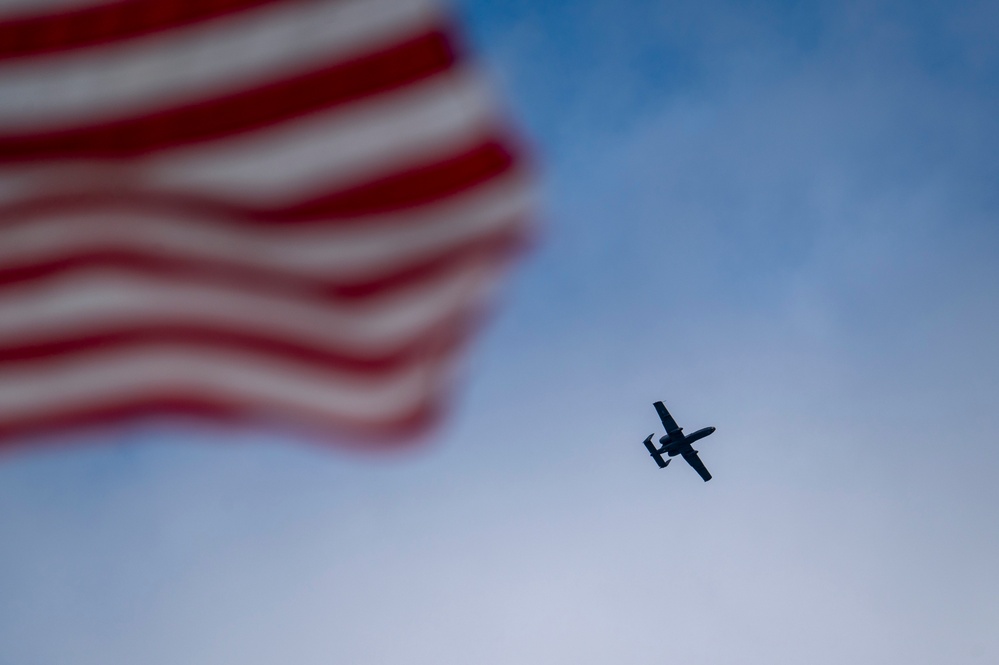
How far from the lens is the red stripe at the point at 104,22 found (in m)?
3.99

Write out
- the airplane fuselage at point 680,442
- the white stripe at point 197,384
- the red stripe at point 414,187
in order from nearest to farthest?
the red stripe at point 414,187 → the white stripe at point 197,384 → the airplane fuselage at point 680,442

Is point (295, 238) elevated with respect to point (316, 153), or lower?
lower

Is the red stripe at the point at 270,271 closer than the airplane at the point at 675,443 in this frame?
Yes

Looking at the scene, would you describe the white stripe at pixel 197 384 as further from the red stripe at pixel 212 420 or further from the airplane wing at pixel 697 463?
the airplane wing at pixel 697 463

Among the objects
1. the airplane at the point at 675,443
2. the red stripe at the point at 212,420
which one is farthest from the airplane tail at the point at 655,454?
the red stripe at the point at 212,420

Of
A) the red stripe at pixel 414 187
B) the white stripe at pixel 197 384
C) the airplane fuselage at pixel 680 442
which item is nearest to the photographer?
the red stripe at pixel 414 187

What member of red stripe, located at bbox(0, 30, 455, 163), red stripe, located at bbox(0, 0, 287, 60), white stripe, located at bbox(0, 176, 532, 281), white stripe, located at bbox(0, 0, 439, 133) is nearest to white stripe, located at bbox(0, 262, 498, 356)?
white stripe, located at bbox(0, 176, 532, 281)

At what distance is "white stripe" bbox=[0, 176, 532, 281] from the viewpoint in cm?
388

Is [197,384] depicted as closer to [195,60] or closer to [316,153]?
A: [316,153]

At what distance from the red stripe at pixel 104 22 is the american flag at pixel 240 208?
0.03ft

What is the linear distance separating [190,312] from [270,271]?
43 cm

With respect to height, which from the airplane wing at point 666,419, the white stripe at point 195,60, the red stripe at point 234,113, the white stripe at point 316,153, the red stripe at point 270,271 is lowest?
the red stripe at point 270,271

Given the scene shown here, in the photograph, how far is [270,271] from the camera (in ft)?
12.9

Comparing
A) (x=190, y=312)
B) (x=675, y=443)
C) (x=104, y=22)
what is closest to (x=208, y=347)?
(x=190, y=312)
